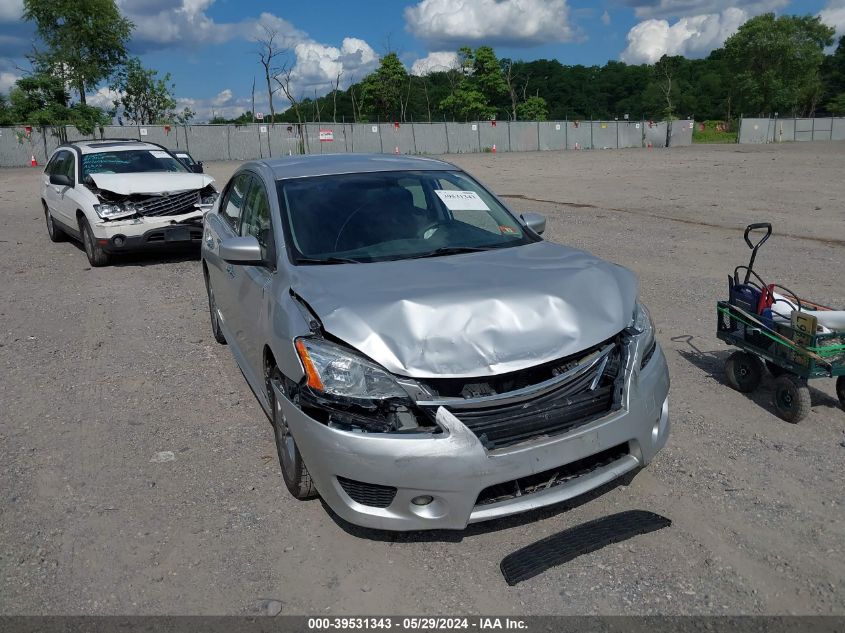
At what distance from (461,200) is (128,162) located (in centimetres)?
777

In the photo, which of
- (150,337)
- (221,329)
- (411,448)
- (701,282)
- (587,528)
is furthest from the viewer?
(701,282)

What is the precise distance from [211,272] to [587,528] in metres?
3.79

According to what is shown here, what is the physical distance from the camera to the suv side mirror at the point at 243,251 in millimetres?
4027

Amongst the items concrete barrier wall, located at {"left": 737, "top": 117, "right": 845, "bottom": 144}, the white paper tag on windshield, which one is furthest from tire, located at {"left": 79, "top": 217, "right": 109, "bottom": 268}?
concrete barrier wall, located at {"left": 737, "top": 117, "right": 845, "bottom": 144}

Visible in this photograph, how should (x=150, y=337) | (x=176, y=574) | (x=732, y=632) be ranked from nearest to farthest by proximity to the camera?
(x=732, y=632)
(x=176, y=574)
(x=150, y=337)

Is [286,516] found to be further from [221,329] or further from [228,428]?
[221,329]

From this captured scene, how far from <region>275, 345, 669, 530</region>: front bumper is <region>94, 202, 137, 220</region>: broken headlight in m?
7.27

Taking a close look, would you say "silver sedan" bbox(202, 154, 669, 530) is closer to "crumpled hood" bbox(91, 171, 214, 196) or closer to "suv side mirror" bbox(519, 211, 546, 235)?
"suv side mirror" bbox(519, 211, 546, 235)

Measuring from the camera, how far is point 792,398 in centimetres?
438

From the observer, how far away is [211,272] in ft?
19.4

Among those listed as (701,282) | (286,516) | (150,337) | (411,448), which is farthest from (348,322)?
(701,282)

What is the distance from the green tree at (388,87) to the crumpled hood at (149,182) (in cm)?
6488

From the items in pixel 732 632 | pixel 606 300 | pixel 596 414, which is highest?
pixel 606 300

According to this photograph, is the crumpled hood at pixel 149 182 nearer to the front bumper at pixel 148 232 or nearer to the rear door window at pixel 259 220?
the front bumper at pixel 148 232
